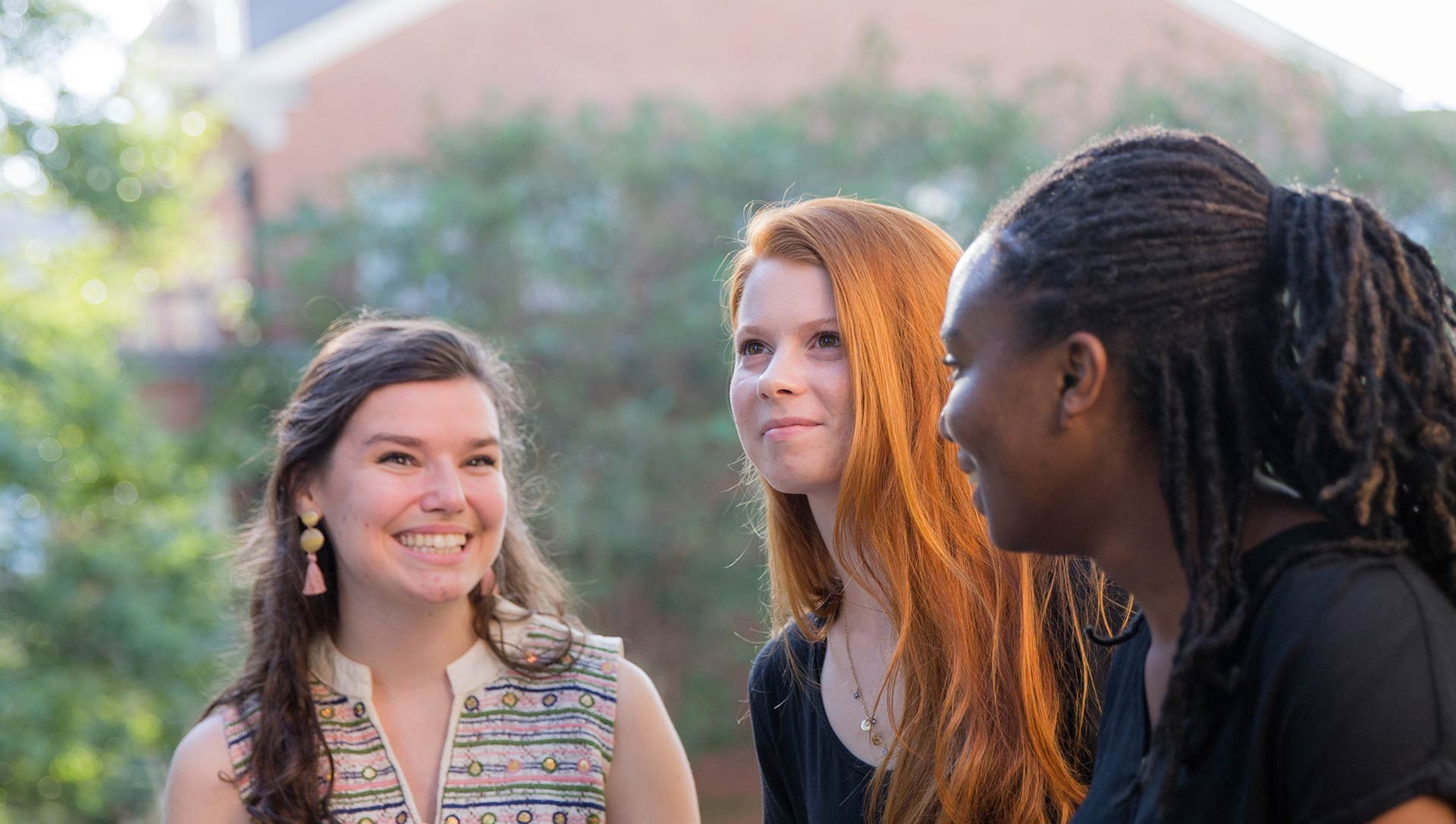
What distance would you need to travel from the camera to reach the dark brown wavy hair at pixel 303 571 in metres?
2.47

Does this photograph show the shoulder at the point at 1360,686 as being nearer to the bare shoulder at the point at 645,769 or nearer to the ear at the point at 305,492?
the bare shoulder at the point at 645,769

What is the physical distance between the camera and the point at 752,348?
2.38 metres

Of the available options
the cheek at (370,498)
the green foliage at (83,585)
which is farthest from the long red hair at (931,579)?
the green foliage at (83,585)

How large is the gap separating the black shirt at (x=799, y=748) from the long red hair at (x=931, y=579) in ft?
0.22

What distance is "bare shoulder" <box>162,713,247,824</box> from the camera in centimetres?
246

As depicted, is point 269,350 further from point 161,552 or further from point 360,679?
point 360,679

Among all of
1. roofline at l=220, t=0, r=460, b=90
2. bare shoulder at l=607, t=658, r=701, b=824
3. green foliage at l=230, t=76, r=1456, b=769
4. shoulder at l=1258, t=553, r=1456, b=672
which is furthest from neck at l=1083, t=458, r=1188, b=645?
roofline at l=220, t=0, r=460, b=90

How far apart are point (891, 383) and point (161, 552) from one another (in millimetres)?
6565

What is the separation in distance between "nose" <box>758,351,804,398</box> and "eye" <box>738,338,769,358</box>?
0.08m

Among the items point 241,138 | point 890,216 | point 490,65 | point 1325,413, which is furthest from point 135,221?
point 1325,413

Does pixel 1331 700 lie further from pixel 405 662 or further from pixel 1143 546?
pixel 405 662

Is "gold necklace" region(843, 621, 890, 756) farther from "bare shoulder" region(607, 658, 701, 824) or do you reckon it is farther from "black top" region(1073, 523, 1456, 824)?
"black top" region(1073, 523, 1456, 824)

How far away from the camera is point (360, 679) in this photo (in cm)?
262

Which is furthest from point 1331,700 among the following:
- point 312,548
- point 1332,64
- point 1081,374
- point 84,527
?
point 1332,64
